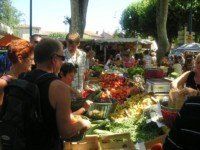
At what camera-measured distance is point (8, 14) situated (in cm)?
8625

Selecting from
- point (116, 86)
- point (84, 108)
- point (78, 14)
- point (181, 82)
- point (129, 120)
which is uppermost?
point (78, 14)

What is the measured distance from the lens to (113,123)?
6672 millimetres

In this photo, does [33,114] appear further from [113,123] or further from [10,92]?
[113,123]

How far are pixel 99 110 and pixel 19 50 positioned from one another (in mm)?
3182

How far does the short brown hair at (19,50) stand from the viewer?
13.3ft

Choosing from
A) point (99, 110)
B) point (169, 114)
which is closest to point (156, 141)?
point (169, 114)

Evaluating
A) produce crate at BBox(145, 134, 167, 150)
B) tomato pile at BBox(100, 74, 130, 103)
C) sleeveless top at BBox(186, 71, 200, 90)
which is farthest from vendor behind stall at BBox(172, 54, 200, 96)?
tomato pile at BBox(100, 74, 130, 103)

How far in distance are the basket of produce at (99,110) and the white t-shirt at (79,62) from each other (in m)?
0.61

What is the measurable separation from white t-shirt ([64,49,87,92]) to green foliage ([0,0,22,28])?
244 feet

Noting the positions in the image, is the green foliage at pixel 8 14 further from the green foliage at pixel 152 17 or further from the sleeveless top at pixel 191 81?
the sleeveless top at pixel 191 81

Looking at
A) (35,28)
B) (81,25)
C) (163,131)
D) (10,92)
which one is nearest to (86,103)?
(163,131)

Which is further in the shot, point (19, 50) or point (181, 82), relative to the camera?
point (181, 82)

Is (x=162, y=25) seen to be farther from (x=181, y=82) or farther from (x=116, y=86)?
(x=181, y=82)

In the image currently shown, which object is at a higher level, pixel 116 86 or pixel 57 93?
pixel 57 93
